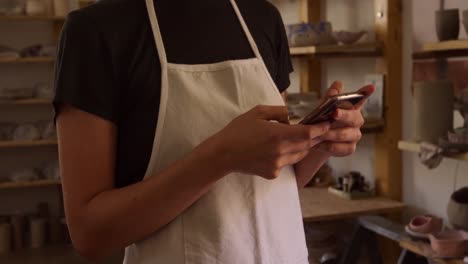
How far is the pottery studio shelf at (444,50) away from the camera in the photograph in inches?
66.1

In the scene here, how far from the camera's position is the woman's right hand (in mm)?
725

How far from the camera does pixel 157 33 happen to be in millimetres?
845

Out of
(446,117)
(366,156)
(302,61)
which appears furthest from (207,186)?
(302,61)

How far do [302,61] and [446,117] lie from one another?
1.28m

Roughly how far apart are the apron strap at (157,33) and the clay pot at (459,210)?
48.5 inches

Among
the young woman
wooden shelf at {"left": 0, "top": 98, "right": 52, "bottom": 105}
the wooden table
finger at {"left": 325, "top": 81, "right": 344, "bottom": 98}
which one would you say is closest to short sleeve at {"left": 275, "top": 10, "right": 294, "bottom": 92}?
the young woman

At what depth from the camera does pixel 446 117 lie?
180cm

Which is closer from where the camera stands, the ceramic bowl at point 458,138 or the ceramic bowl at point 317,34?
the ceramic bowl at point 458,138

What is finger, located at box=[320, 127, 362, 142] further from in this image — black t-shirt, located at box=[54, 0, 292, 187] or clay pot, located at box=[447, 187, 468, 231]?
clay pot, located at box=[447, 187, 468, 231]

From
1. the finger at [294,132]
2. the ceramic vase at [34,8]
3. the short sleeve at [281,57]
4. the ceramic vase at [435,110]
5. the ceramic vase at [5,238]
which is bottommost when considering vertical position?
the ceramic vase at [5,238]

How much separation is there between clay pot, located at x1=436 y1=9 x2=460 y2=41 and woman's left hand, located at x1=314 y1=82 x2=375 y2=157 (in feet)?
3.52

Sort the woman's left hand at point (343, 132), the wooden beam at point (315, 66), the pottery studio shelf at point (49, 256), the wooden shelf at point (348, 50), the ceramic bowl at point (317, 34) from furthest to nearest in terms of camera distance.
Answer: the pottery studio shelf at point (49, 256) < the wooden beam at point (315, 66) < the ceramic bowl at point (317, 34) < the wooden shelf at point (348, 50) < the woman's left hand at point (343, 132)

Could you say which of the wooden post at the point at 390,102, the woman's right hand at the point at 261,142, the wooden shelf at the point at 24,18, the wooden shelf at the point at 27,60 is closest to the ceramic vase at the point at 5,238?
the wooden shelf at the point at 27,60

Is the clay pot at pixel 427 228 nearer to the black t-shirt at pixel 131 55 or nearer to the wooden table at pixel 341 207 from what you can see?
the wooden table at pixel 341 207
